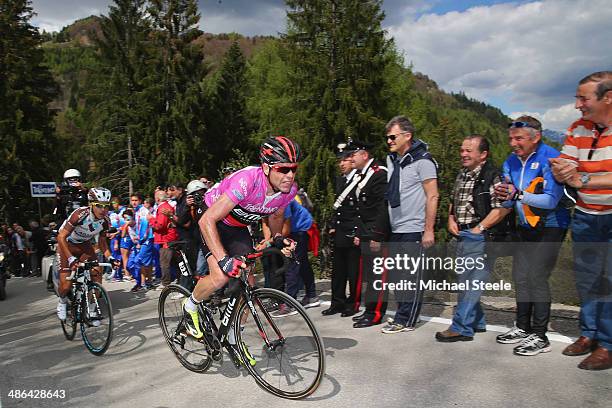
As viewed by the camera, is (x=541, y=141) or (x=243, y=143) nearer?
(x=541, y=141)

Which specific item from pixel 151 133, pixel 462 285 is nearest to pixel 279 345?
pixel 462 285

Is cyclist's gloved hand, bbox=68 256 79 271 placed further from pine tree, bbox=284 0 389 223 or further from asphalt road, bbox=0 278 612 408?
pine tree, bbox=284 0 389 223

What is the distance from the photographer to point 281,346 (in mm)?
3721

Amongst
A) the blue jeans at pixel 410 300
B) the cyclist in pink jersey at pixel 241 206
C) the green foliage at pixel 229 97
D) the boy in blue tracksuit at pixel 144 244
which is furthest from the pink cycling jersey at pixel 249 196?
the green foliage at pixel 229 97

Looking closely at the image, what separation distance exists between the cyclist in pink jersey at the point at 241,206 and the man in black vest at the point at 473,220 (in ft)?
6.40

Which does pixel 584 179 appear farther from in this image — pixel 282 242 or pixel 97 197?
pixel 97 197

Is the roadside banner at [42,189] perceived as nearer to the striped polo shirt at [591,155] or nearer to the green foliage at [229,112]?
the green foliage at [229,112]

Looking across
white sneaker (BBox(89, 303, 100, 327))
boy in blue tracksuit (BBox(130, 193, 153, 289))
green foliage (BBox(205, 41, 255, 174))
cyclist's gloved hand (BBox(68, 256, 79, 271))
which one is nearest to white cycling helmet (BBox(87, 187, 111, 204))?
cyclist's gloved hand (BBox(68, 256, 79, 271))

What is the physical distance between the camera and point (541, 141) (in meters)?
4.57

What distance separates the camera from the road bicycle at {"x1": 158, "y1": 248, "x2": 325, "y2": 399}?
3.57 metres

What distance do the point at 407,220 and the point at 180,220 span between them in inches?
160

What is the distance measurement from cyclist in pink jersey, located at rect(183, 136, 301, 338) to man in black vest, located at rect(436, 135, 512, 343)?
1.95 meters

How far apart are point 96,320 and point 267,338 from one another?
265 centimetres

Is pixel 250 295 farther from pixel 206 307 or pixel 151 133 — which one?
pixel 151 133
